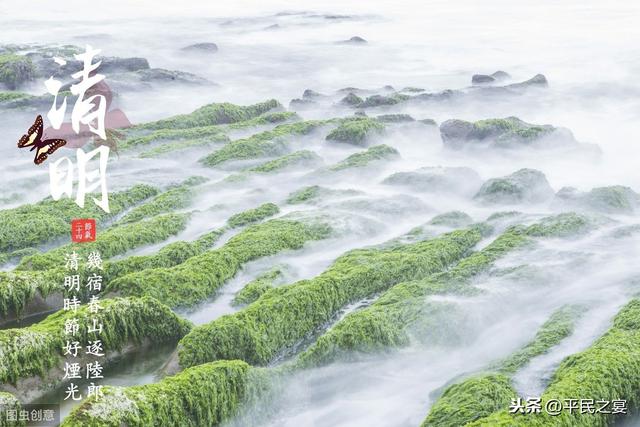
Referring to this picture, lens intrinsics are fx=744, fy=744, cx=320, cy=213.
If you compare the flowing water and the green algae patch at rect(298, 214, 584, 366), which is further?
the green algae patch at rect(298, 214, 584, 366)

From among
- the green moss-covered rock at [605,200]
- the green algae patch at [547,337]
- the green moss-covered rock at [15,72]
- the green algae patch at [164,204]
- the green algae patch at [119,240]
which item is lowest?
the green moss-covered rock at [605,200]

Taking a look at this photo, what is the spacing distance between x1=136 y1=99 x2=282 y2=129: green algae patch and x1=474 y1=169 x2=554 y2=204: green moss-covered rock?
8.55m

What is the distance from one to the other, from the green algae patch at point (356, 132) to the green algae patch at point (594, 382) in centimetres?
1081

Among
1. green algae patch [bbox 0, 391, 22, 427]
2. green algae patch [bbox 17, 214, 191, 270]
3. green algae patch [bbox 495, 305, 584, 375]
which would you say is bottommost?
green algae patch [bbox 495, 305, 584, 375]

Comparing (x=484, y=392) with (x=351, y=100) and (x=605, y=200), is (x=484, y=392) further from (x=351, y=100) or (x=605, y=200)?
(x=351, y=100)

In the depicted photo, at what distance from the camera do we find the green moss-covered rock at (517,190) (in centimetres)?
1409

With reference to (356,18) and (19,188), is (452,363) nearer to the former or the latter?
(19,188)

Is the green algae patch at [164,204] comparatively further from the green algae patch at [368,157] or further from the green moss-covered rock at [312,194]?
the green algae patch at [368,157]

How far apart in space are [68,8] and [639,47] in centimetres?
3542

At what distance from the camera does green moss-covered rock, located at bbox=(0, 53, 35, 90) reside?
976 inches

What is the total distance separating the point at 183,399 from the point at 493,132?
13666mm

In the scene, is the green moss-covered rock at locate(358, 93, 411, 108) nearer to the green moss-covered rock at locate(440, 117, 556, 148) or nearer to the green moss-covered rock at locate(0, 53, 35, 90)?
the green moss-covered rock at locate(440, 117, 556, 148)

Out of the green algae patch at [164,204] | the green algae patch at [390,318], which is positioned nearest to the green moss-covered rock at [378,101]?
the green algae patch at [164,204]

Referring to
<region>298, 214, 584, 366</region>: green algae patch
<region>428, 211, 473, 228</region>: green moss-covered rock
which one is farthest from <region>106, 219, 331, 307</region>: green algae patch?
<region>298, 214, 584, 366</region>: green algae patch
